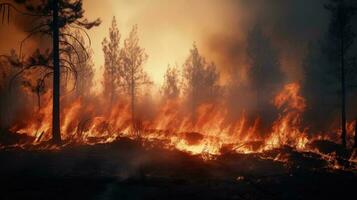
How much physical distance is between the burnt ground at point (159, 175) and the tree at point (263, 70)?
28028 mm

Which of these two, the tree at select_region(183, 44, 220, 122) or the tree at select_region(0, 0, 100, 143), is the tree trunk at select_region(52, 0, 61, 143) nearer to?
the tree at select_region(0, 0, 100, 143)

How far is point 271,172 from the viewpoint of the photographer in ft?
60.1

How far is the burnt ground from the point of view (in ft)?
45.0

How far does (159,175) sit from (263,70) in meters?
36.0

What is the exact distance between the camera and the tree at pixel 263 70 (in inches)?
1994

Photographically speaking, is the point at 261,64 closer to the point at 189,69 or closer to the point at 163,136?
the point at 189,69

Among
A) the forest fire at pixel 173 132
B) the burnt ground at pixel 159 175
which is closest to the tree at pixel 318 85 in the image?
the forest fire at pixel 173 132

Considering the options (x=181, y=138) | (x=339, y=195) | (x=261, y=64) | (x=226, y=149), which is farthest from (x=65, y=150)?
(x=261, y=64)

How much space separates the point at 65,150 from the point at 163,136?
8.35 m

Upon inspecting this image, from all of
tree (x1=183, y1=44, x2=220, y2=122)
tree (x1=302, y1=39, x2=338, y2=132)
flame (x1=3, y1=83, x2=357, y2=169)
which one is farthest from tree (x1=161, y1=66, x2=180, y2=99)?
tree (x1=302, y1=39, x2=338, y2=132)

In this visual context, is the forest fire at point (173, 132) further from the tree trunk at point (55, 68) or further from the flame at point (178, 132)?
the tree trunk at point (55, 68)

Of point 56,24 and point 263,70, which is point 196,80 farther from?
point 56,24

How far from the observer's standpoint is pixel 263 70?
50.5 metres

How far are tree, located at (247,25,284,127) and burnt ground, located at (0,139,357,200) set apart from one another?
2803 centimetres
